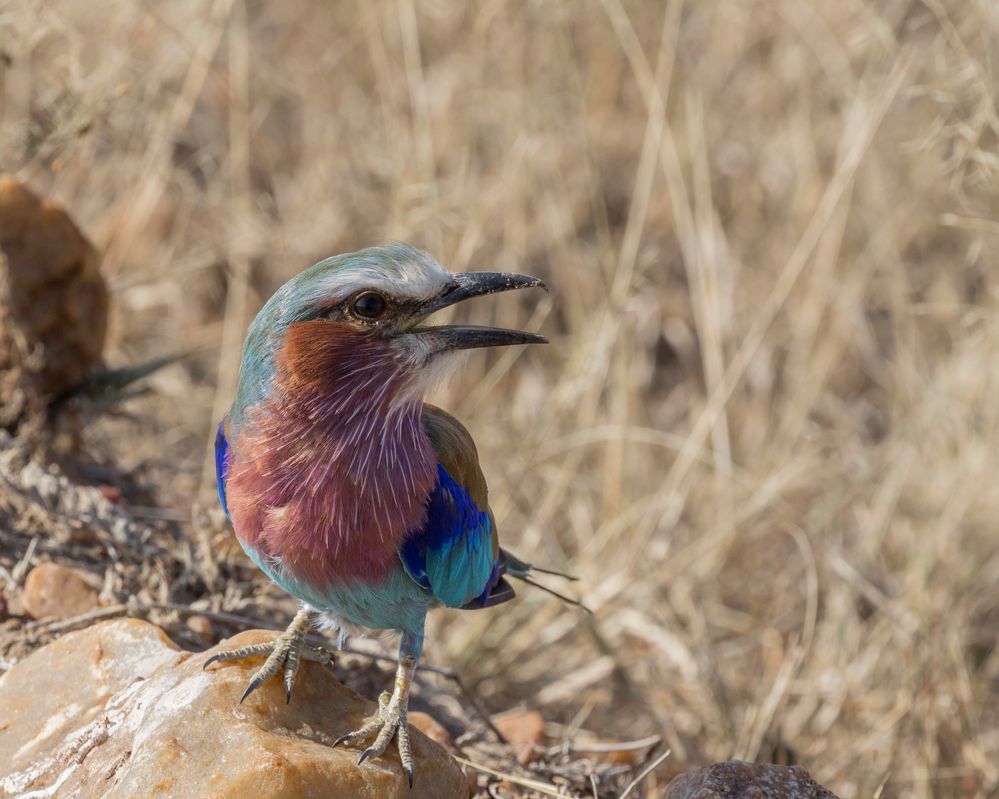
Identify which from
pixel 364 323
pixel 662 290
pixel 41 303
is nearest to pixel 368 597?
pixel 364 323

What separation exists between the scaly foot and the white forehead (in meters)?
0.93

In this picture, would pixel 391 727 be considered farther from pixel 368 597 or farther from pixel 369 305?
pixel 369 305

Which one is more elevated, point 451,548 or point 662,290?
point 451,548

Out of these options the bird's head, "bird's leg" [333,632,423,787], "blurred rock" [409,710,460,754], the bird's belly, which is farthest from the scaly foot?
the bird's head

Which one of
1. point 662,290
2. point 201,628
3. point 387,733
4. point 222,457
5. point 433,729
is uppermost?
point 222,457

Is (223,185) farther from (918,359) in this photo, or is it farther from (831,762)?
(831,762)

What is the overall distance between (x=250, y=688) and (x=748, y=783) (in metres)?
1.10

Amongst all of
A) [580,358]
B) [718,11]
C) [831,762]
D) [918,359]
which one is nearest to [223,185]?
[580,358]

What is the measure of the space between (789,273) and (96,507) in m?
2.75

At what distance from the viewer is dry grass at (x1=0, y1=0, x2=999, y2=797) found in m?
4.68

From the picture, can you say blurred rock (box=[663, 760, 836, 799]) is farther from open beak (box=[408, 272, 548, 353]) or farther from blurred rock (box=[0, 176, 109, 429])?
blurred rock (box=[0, 176, 109, 429])

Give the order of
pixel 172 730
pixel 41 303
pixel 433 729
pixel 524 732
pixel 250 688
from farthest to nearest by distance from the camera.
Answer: pixel 41 303
pixel 524 732
pixel 433 729
pixel 250 688
pixel 172 730

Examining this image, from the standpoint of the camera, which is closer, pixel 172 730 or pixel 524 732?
pixel 172 730

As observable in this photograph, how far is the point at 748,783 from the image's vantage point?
9.08ft
